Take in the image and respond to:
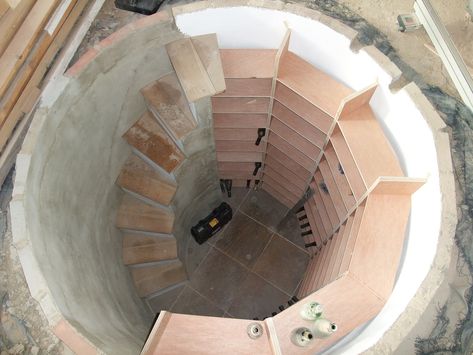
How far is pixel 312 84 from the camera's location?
559 centimetres

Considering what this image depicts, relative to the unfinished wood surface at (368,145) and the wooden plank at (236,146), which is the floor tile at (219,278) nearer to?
the wooden plank at (236,146)

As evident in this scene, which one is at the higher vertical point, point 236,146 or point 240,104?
point 240,104

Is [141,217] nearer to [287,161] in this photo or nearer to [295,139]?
[287,161]

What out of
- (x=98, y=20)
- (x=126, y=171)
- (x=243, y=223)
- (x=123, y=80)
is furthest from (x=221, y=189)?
(x=98, y=20)

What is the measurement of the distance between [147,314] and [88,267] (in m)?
2.13

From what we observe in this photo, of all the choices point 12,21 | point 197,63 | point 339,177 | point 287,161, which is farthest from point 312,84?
point 12,21

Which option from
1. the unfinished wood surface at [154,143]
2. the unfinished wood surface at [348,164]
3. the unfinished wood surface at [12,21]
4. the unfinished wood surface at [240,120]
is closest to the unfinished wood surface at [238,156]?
the unfinished wood surface at [240,120]

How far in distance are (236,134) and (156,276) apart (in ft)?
9.83

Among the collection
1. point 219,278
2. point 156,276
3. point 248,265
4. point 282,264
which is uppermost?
point 282,264

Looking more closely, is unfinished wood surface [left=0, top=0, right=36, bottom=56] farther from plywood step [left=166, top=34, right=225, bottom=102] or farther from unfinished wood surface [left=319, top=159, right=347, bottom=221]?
unfinished wood surface [left=319, top=159, right=347, bottom=221]

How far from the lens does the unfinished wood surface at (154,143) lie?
6312mm

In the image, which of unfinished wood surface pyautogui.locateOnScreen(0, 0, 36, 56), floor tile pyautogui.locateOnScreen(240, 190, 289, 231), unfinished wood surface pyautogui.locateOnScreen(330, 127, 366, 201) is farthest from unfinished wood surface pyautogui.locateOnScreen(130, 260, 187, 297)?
unfinished wood surface pyautogui.locateOnScreen(0, 0, 36, 56)

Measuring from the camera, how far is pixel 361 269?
4676 millimetres

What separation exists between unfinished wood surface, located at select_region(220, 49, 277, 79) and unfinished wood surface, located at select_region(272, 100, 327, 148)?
751 millimetres
